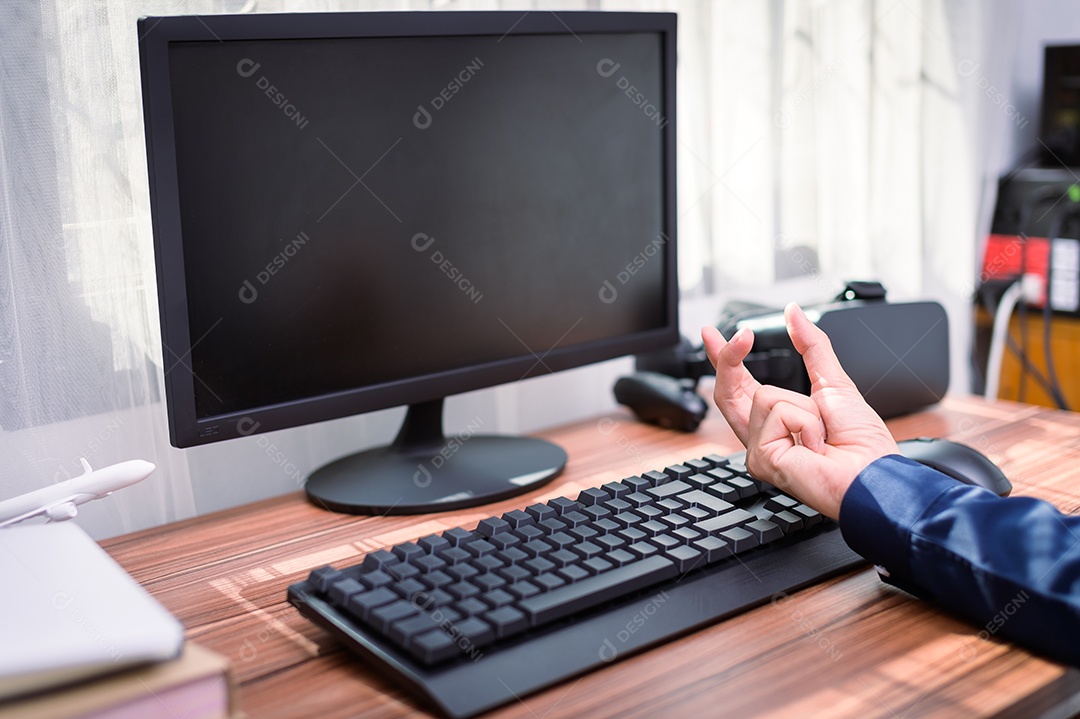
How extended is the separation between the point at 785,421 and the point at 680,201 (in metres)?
0.70

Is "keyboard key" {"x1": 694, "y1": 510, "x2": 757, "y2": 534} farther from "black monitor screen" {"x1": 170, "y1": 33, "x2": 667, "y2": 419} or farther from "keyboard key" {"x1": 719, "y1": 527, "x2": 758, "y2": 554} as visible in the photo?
"black monitor screen" {"x1": 170, "y1": 33, "x2": 667, "y2": 419}

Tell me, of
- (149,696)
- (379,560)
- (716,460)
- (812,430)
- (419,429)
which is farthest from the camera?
(419,429)

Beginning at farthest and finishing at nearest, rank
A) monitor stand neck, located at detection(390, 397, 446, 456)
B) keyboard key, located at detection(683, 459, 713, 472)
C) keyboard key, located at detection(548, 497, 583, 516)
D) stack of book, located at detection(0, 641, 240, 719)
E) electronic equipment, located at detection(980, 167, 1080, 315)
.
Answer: electronic equipment, located at detection(980, 167, 1080, 315)
monitor stand neck, located at detection(390, 397, 446, 456)
keyboard key, located at detection(683, 459, 713, 472)
keyboard key, located at detection(548, 497, 583, 516)
stack of book, located at detection(0, 641, 240, 719)

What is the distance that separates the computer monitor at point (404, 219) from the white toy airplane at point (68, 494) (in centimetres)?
6

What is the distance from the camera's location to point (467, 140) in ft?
3.38

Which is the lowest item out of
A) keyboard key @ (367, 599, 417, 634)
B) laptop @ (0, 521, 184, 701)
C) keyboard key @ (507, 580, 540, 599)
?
keyboard key @ (367, 599, 417, 634)

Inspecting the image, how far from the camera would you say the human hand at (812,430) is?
0.85m

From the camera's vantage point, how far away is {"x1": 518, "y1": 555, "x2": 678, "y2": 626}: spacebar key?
2.35 feet

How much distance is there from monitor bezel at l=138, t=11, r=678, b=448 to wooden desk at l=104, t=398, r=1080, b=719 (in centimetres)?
12

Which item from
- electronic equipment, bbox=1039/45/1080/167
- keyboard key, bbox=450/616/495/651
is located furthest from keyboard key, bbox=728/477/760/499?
electronic equipment, bbox=1039/45/1080/167

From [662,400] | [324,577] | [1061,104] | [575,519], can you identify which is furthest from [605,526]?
[1061,104]

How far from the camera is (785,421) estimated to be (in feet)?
2.94

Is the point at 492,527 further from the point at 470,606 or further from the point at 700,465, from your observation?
the point at 700,465

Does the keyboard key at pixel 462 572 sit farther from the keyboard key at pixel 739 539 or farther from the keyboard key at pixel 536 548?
the keyboard key at pixel 739 539
